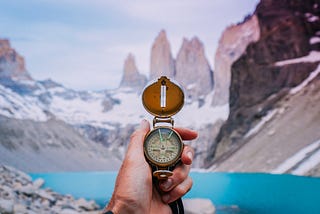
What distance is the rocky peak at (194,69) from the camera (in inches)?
4547

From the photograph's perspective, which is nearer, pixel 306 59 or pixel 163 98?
pixel 163 98

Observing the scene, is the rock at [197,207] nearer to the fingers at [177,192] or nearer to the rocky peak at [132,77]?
the fingers at [177,192]

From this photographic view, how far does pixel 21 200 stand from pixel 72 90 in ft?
514

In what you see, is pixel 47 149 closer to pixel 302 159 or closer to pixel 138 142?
pixel 302 159

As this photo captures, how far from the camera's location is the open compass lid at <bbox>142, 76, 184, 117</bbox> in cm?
195

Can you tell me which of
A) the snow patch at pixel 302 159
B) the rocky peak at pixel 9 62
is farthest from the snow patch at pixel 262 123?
the rocky peak at pixel 9 62

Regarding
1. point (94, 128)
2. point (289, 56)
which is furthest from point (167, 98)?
point (94, 128)

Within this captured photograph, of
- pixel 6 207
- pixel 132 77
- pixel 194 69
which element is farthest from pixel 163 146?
pixel 132 77

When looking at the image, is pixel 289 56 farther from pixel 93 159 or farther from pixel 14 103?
pixel 14 103

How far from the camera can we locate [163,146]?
1857 mm

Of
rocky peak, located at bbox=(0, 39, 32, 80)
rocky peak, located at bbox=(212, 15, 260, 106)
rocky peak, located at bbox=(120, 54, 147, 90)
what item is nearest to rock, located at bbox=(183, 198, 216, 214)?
rocky peak, located at bbox=(212, 15, 260, 106)

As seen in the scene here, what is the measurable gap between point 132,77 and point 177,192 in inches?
6000

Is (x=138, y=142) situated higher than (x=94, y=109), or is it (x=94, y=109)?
(x=94, y=109)

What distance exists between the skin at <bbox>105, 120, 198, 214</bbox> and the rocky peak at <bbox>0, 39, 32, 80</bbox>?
107450 mm
